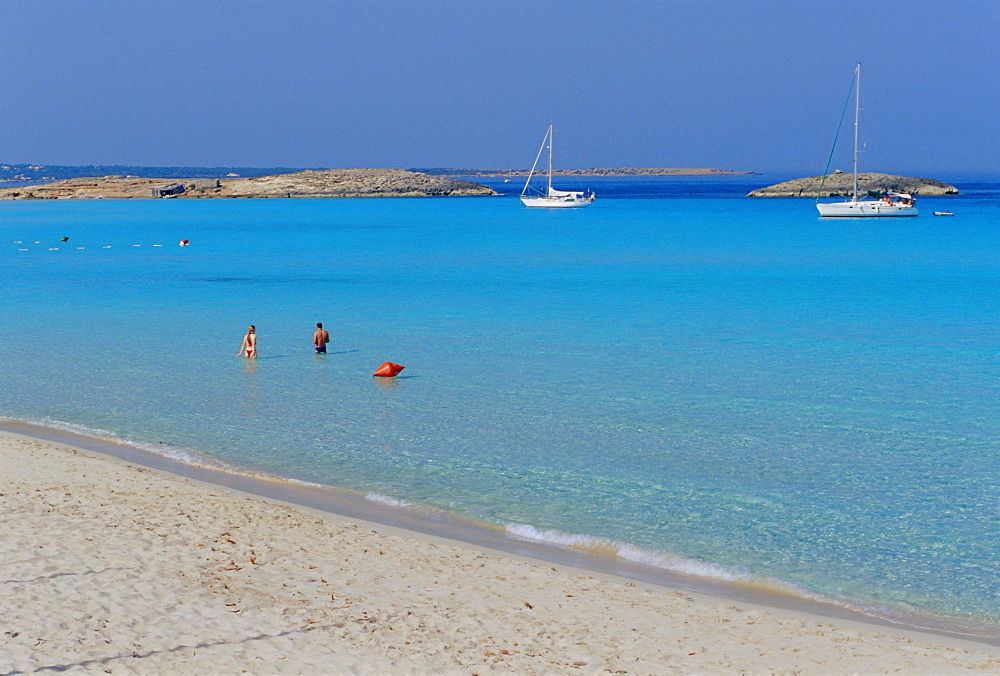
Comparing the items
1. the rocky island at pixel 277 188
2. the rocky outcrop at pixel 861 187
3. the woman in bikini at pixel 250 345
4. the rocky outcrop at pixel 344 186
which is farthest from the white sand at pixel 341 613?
the rocky outcrop at pixel 344 186

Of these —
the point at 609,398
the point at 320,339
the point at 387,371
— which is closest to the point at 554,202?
the point at 320,339

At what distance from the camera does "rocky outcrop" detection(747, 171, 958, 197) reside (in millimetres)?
164750

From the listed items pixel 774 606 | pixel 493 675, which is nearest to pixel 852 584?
pixel 774 606

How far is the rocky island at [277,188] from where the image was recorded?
561ft

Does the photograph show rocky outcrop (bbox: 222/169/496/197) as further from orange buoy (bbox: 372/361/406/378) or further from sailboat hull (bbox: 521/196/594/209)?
orange buoy (bbox: 372/361/406/378)

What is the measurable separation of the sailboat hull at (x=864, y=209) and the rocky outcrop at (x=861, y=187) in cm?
6286

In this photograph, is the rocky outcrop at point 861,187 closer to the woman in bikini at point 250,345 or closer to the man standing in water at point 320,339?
the man standing in water at point 320,339

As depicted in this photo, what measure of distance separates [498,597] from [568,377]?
13447 millimetres

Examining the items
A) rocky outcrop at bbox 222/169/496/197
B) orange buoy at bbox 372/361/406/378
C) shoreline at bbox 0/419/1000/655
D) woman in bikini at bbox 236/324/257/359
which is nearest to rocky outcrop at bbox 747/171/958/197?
rocky outcrop at bbox 222/169/496/197

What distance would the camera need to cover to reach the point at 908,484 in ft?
48.9

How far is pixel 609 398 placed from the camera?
20828mm

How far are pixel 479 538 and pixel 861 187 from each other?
168 meters

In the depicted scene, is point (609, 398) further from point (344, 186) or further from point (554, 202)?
point (344, 186)

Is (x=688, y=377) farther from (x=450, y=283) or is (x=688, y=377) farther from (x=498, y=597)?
(x=450, y=283)
